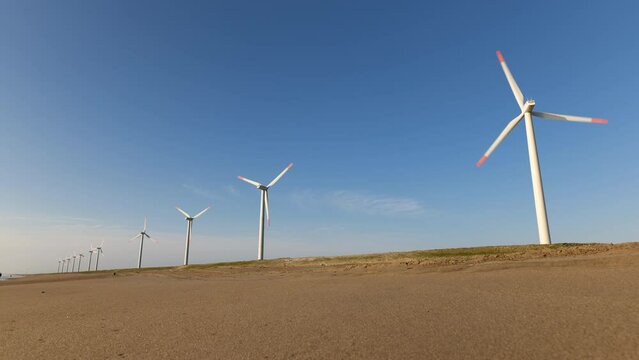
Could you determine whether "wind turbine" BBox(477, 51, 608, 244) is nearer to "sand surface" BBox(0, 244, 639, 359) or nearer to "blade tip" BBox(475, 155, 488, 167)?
"blade tip" BBox(475, 155, 488, 167)

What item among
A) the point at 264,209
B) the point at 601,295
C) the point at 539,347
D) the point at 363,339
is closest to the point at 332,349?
the point at 363,339

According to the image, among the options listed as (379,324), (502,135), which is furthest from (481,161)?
(379,324)

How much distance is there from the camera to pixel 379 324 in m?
7.80

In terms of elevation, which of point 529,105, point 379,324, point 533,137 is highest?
point 529,105

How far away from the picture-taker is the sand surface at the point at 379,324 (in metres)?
5.96

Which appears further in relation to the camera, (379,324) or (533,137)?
(533,137)

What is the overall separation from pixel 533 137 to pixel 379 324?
4522 cm

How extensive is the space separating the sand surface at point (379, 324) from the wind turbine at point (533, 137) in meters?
31.4

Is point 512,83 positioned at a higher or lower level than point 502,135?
higher

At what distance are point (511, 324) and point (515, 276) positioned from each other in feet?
22.2

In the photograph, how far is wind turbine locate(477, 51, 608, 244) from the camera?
40.2 metres

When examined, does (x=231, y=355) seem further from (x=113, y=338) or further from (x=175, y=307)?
(x=175, y=307)

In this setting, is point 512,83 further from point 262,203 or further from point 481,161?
point 262,203

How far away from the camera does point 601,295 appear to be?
28.4ft
